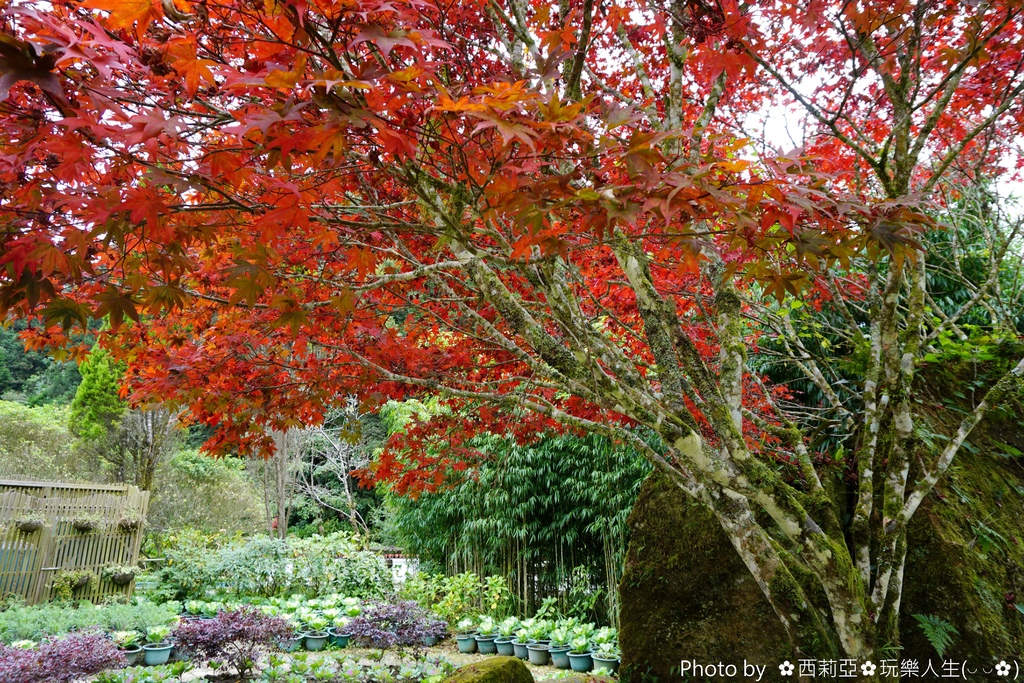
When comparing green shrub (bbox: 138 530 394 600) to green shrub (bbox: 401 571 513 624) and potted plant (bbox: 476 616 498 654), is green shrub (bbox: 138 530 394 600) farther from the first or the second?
potted plant (bbox: 476 616 498 654)

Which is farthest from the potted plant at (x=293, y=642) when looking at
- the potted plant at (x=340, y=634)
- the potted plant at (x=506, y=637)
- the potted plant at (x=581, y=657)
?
the potted plant at (x=581, y=657)

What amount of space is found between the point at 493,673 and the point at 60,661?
9.52 feet

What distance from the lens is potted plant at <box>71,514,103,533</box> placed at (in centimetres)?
741

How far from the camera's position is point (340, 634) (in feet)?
20.6

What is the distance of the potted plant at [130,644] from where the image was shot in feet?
17.7

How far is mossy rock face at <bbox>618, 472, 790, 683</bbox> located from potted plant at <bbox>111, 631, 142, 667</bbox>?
14.5ft

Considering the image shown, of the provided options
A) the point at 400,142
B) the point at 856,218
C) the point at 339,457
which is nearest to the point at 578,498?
the point at 856,218

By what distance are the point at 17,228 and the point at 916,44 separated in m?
2.93

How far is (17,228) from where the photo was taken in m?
1.67

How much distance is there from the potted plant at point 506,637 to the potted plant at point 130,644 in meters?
3.15

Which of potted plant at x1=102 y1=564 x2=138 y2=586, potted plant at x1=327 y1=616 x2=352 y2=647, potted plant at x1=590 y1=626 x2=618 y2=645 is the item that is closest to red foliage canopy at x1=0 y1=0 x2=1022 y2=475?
potted plant at x1=590 y1=626 x2=618 y2=645

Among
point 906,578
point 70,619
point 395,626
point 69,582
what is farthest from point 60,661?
point 906,578

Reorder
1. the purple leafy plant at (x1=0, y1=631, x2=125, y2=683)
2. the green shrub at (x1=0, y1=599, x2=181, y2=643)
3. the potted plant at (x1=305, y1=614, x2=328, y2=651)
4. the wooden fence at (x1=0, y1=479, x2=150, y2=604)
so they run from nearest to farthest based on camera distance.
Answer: the purple leafy plant at (x1=0, y1=631, x2=125, y2=683), the green shrub at (x1=0, y1=599, x2=181, y2=643), the potted plant at (x1=305, y1=614, x2=328, y2=651), the wooden fence at (x1=0, y1=479, x2=150, y2=604)

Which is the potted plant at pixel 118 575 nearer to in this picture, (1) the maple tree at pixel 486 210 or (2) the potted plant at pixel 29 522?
(2) the potted plant at pixel 29 522
